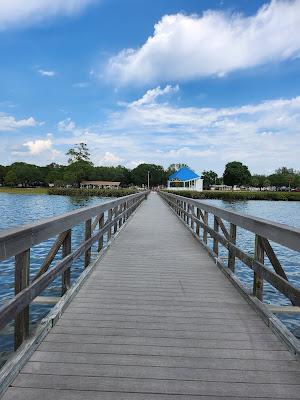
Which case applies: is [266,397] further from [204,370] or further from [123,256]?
[123,256]

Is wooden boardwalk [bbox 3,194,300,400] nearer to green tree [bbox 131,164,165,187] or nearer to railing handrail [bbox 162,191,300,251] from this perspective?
railing handrail [bbox 162,191,300,251]

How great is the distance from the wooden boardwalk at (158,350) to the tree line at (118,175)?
354ft

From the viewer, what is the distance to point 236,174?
121m

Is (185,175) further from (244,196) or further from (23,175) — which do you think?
(23,175)

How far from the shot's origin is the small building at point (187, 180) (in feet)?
304

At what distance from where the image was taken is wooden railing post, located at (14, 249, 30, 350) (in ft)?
10.1

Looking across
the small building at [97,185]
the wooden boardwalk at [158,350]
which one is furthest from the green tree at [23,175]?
the wooden boardwalk at [158,350]

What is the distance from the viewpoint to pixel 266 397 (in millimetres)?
2643

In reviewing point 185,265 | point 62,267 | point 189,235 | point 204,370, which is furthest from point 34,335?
point 189,235

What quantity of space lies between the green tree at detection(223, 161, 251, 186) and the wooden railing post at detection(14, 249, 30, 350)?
12117cm

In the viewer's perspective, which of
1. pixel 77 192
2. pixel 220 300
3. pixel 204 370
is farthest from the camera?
pixel 77 192

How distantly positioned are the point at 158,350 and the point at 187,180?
9217 centimetres

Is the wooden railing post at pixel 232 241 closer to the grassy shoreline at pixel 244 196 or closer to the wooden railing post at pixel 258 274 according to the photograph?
the wooden railing post at pixel 258 274

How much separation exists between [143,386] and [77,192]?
7706cm
